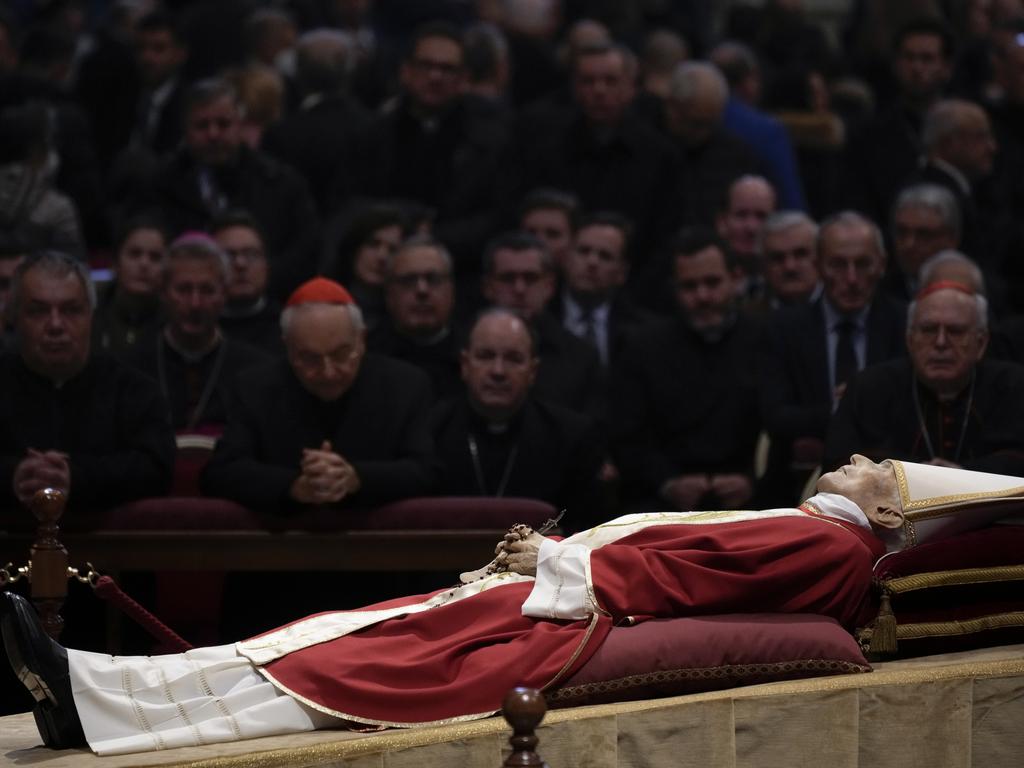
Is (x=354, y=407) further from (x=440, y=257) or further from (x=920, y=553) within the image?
(x=920, y=553)

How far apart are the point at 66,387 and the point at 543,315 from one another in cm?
230

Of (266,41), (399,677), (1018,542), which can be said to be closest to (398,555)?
(399,677)

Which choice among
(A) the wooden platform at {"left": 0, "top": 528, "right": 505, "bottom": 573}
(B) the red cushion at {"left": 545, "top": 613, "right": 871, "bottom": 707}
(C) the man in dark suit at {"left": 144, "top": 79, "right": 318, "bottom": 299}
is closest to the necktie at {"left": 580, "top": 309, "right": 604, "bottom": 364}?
(C) the man in dark suit at {"left": 144, "top": 79, "right": 318, "bottom": 299}

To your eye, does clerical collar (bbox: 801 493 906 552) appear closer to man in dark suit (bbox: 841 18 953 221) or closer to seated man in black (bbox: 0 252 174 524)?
seated man in black (bbox: 0 252 174 524)

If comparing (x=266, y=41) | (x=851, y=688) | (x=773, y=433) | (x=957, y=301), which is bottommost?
(x=851, y=688)

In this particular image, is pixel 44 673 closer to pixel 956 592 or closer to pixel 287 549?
pixel 287 549

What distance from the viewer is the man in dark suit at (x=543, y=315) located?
8078 millimetres

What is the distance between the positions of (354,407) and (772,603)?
2.47 metres

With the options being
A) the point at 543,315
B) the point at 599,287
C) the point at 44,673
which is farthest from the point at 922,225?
the point at 44,673

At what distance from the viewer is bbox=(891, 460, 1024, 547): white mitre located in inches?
207

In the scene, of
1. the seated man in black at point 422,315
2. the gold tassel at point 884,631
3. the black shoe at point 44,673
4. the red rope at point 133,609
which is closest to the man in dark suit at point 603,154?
the seated man in black at point 422,315

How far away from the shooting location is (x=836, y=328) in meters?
7.92

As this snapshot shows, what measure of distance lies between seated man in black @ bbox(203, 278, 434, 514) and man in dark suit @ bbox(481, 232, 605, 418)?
106 centimetres

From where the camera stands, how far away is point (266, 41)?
10.6 metres
